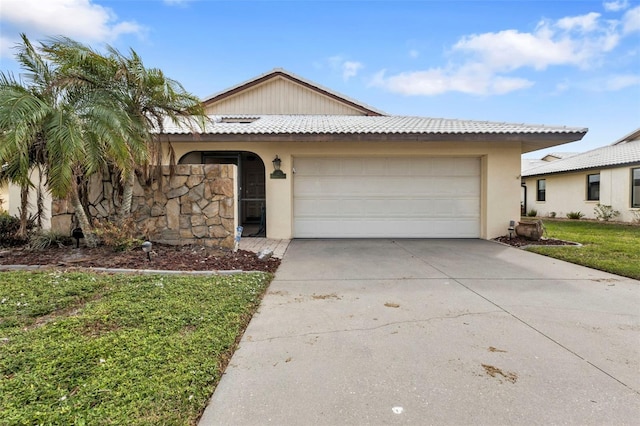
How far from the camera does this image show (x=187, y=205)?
6.67 metres

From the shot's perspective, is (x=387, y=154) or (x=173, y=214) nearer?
(x=173, y=214)

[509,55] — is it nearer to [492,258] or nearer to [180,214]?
[492,258]

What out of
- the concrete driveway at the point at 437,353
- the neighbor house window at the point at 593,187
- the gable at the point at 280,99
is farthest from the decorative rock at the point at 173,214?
the neighbor house window at the point at 593,187

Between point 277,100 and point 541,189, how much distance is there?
55.2 ft

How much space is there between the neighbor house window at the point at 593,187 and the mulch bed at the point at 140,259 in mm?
17005

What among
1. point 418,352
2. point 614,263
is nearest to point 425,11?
point 614,263

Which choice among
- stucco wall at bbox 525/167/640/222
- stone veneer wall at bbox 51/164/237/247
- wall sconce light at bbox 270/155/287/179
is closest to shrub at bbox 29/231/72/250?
stone veneer wall at bbox 51/164/237/247

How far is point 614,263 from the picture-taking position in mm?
5801

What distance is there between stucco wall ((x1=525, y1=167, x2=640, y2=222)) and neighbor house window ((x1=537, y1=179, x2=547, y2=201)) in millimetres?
235

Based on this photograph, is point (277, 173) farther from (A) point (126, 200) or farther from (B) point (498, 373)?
(B) point (498, 373)

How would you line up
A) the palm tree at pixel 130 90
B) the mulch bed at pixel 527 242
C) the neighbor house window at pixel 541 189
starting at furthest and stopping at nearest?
1. the neighbor house window at pixel 541 189
2. the mulch bed at pixel 527 242
3. the palm tree at pixel 130 90

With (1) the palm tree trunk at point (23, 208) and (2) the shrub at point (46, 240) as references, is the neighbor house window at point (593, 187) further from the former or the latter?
(1) the palm tree trunk at point (23, 208)

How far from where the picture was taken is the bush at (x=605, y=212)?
13988 mm

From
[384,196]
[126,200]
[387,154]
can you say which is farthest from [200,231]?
[387,154]
